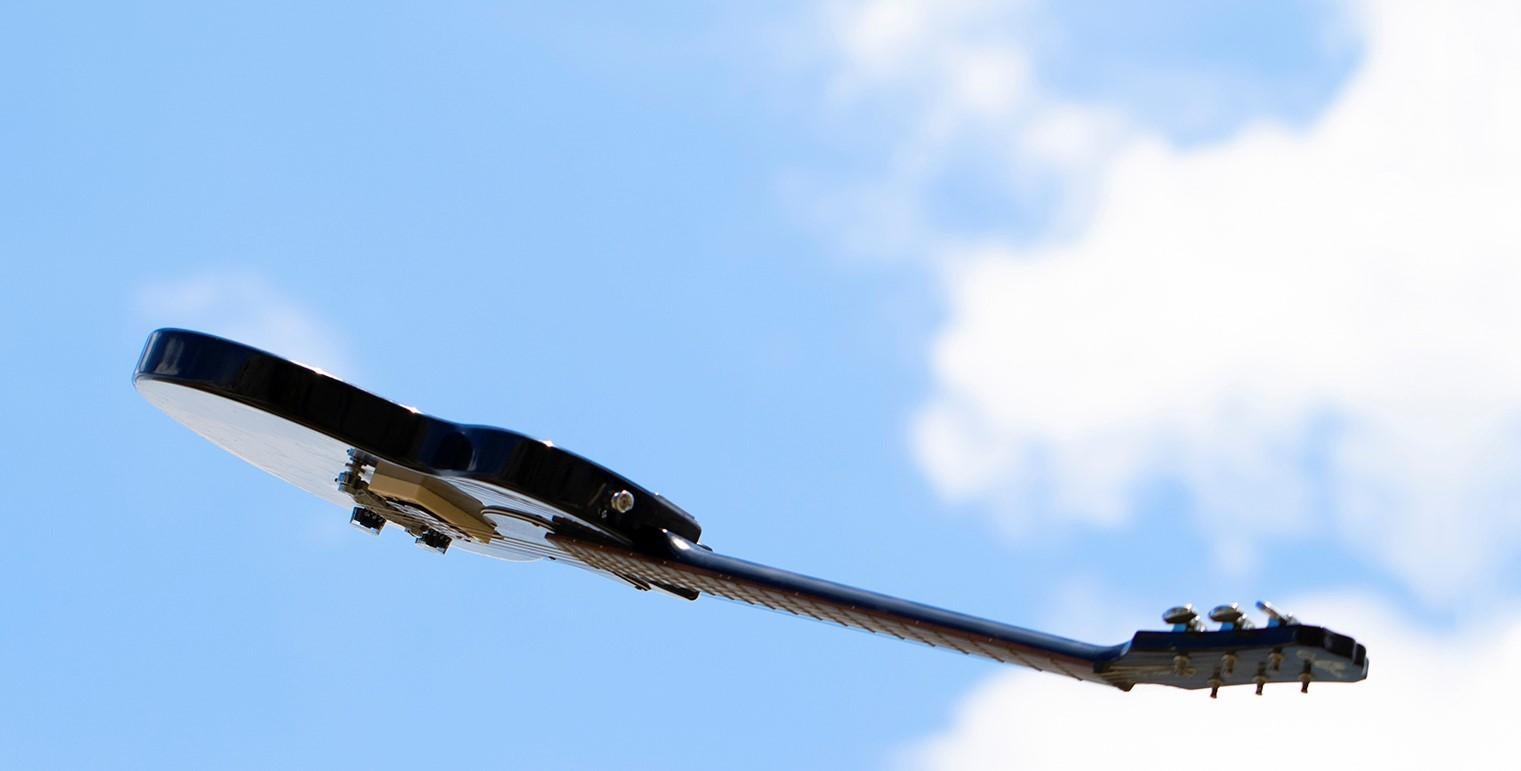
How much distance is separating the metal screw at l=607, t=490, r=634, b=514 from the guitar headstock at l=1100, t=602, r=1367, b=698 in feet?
26.0

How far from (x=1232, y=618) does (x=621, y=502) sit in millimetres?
9775

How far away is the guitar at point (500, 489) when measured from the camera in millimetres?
29609

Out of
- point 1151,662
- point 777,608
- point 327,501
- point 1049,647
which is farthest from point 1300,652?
point 327,501

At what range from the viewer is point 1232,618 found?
25.4 m

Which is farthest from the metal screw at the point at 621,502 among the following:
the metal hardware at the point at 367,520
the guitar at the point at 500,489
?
the metal hardware at the point at 367,520

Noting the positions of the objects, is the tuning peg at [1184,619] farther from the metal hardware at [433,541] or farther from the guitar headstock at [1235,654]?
the metal hardware at [433,541]

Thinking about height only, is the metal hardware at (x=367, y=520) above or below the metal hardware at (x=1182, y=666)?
above

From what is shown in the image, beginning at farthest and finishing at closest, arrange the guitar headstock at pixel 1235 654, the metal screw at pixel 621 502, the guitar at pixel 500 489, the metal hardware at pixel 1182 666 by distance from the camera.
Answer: the metal screw at pixel 621 502 → the guitar at pixel 500 489 → the metal hardware at pixel 1182 666 → the guitar headstock at pixel 1235 654

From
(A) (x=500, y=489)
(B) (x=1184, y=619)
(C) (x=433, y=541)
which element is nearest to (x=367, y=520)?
(C) (x=433, y=541)

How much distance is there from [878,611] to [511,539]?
331 inches

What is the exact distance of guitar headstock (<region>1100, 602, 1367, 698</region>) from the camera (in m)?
24.4

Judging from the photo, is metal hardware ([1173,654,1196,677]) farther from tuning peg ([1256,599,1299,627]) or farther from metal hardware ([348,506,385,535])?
metal hardware ([348,506,385,535])

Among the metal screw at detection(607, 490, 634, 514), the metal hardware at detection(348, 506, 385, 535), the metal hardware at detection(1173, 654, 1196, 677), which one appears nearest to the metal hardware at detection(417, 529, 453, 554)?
the metal hardware at detection(348, 506, 385, 535)

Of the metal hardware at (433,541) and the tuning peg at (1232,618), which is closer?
the tuning peg at (1232,618)
